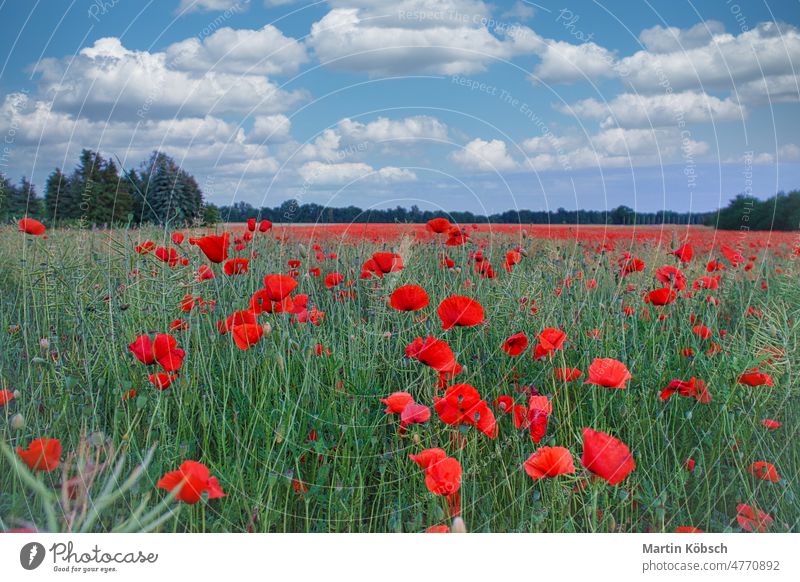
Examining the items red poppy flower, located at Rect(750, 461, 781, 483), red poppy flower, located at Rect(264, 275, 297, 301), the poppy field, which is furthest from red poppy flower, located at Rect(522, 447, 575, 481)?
red poppy flower, located at Rect(264, 275, 297, 301)

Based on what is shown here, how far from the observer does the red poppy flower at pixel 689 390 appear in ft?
6.50

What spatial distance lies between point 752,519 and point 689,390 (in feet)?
1.31

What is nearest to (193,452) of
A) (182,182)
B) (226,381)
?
(226,381)

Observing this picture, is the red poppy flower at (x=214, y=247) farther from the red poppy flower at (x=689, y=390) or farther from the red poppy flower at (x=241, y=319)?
the red poppy flower at (x=689, y=390)

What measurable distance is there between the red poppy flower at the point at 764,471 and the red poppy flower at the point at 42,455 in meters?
1.91

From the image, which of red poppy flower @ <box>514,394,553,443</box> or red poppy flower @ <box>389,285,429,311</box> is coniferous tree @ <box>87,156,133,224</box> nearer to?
red poppy flower @ <box>389,285,429,311</box>

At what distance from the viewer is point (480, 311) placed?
1.92 metres

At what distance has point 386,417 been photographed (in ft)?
7.15

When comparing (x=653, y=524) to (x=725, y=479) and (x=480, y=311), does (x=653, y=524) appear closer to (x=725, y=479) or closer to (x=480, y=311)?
(x=725, y=479)

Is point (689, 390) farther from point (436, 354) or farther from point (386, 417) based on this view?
point (386, 417)

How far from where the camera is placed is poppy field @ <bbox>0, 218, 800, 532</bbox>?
179 cm

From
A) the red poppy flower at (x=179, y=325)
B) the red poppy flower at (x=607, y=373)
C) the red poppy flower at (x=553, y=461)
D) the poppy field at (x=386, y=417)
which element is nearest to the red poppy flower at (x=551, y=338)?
the poppy field at (x=386, y=417)
